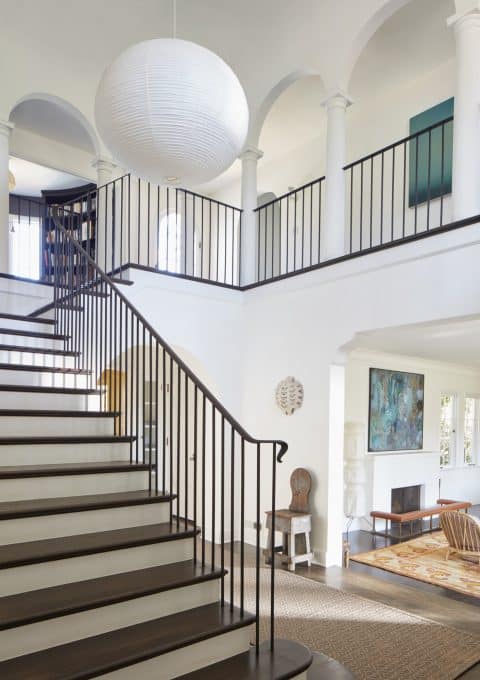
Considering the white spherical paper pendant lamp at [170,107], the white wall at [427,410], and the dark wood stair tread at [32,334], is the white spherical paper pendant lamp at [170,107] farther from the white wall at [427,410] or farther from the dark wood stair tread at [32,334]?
the white wall at [427,410]

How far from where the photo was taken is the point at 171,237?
992cm

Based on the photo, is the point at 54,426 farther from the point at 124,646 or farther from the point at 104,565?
the point at 124,646

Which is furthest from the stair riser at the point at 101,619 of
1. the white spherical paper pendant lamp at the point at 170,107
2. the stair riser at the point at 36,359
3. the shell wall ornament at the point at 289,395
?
the shell wall ornament at the point at 289,395

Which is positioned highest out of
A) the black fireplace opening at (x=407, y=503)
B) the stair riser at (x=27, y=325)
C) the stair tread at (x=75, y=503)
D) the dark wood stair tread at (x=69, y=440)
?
the stair riser at (x=27, y=325)

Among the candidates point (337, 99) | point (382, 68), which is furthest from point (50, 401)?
point (382, 68)

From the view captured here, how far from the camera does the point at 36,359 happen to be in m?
4.66

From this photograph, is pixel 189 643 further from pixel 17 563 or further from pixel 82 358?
pixel 82 358

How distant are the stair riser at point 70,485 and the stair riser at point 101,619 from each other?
887 millimetres

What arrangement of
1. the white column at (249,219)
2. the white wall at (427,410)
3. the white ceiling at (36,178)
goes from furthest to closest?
the white ceiling at (36,178) < the white wall at (427,410) < the white column at (249,219)

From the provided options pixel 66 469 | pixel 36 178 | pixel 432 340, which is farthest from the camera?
pixel 36 178

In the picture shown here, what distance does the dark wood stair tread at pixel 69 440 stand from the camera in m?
3.41

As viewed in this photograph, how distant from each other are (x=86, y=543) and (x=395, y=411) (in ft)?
A: 23.4

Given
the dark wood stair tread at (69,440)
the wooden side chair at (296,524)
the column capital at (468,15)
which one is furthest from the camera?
the wooden side chair at (296,524)

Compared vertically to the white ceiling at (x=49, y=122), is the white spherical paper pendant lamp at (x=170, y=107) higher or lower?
lower
